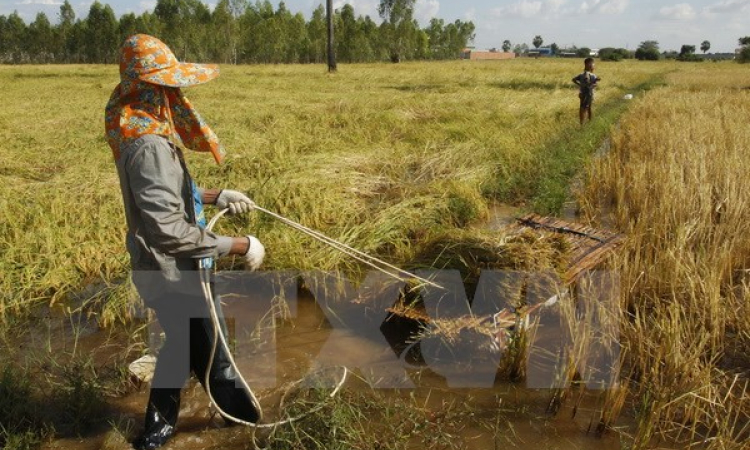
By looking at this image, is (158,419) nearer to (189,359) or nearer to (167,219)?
(189,359)

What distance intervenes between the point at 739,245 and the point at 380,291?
2288 millimetres

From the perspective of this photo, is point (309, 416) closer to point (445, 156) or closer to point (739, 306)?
point (739, 306)

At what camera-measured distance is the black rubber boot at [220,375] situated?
224 centimetres

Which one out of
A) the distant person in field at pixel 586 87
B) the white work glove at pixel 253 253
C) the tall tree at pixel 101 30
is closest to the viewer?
the white work glove at pixel 253 253

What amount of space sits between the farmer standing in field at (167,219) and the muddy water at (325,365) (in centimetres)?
21

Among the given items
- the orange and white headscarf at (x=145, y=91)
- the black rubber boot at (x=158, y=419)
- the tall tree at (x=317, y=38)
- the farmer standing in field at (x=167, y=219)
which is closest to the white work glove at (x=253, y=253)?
the farmer standing in field at (x=167, y=219)

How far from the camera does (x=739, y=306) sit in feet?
9.84

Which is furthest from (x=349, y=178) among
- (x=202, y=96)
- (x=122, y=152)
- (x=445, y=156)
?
(x=202, y=96)

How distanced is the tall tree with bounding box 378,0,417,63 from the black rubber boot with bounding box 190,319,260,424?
55275 millimetres

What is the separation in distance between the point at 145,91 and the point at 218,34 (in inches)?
1821

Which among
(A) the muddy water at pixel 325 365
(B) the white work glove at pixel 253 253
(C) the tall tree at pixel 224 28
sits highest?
(C) the tall tree at pixel 224 28

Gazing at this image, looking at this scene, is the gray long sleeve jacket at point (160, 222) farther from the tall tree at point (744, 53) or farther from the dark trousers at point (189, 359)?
the tall tree at point (744, 53)

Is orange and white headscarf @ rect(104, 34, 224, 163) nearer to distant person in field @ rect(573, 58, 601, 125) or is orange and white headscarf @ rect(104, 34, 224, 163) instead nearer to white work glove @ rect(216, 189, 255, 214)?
white work glove @ rect(216, 189, 255, 214)

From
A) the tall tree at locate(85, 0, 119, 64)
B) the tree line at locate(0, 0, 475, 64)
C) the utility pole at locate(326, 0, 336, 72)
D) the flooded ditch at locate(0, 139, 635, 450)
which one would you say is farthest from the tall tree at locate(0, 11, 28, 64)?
the flooded ditch at locate(0, 139, 635, 450)
